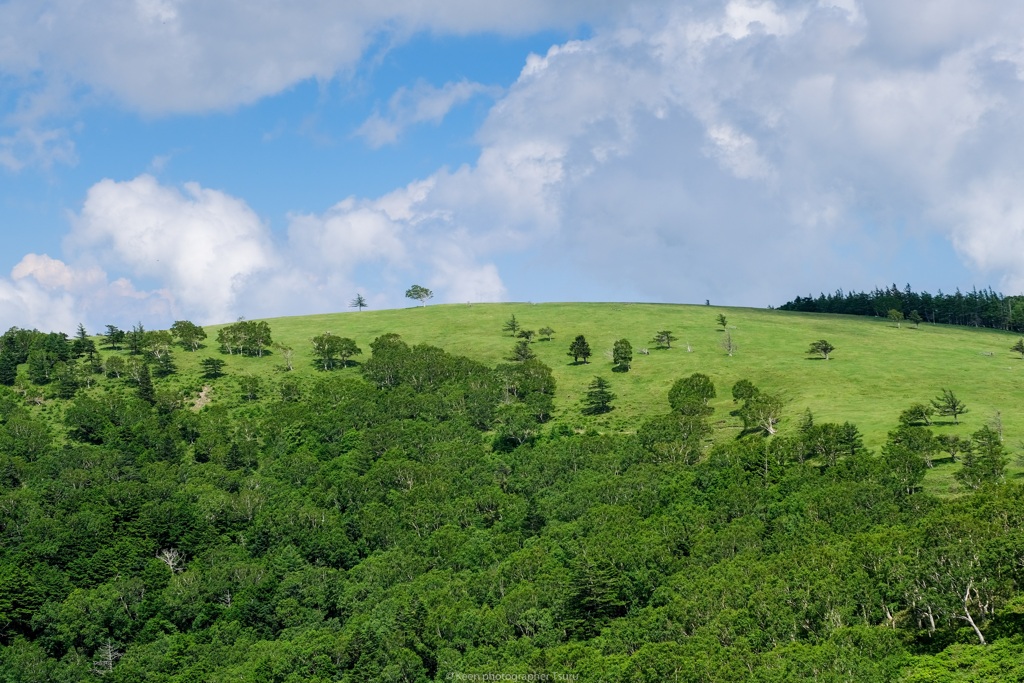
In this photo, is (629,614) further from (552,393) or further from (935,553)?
(552,393)

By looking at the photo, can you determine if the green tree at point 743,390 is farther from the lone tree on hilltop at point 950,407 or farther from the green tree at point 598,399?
the lone tree on hilltop at point 950,407

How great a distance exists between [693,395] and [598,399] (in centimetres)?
2022

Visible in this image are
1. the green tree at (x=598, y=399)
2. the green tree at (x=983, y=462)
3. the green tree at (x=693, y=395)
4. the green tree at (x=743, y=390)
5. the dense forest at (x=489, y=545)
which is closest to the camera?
the dense forest at (x=489, y=545)

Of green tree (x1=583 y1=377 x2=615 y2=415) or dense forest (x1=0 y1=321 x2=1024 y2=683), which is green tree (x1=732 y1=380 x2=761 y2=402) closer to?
dense forest (x1=0 y1=321 x2=1024 y2=683)

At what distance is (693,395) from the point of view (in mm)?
177125

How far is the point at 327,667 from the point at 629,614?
128 ft

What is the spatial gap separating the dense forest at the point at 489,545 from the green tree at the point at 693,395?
0.63 meters

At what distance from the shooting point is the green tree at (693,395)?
16812cm

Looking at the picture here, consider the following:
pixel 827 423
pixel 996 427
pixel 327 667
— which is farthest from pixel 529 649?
pixel 996 427

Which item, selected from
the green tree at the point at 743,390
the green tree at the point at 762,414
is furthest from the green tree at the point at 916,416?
the green tree at the point at 743,390

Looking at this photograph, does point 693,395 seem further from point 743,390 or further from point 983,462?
point 983,462

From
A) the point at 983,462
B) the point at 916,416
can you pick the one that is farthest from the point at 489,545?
the point at 916,416

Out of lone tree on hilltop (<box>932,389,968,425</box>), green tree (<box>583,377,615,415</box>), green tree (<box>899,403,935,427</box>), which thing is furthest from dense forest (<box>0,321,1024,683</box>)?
lone tree on hilltop (<box>932,389,968,425</box>)

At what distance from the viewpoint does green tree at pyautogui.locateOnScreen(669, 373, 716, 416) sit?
168m
